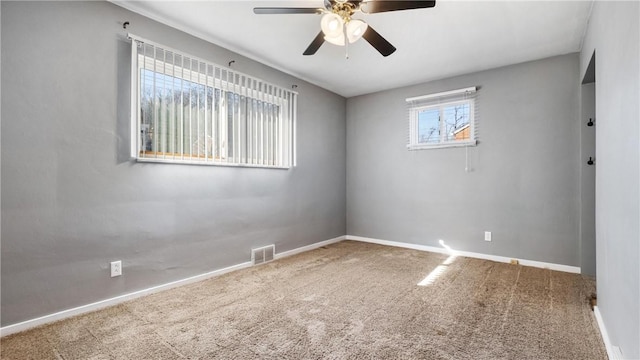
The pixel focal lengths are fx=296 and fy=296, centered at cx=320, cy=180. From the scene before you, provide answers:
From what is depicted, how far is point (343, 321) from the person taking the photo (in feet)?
7.05

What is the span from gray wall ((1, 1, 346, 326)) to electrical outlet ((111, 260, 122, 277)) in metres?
0.05

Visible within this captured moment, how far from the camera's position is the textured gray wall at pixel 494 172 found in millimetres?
3350

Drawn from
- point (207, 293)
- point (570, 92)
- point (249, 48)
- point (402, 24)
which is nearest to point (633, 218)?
point (402, 24)

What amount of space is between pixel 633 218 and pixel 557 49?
2763 mm

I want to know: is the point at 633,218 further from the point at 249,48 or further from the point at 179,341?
the point at 249,48

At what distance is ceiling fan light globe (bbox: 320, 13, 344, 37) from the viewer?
6.67ft

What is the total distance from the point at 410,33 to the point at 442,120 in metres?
1.66

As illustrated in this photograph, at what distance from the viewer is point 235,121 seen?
10.8 feet

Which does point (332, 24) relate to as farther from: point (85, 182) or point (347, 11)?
point (85, 182)

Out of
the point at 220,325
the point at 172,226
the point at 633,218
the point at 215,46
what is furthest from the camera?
the point at 215,46

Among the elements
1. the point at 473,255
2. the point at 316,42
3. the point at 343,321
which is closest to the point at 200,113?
the point at 316,42

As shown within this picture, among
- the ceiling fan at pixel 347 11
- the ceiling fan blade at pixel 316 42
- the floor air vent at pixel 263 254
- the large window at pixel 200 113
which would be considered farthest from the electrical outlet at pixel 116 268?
the ceiling fan blade at pixel 316 42

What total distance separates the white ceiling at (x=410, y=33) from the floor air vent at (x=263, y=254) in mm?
2305

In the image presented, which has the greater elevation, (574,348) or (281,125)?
(281,125)
